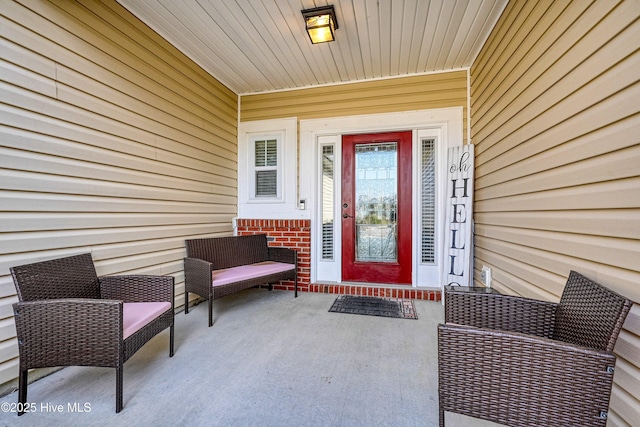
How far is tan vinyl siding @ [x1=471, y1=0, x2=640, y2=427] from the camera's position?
1.13m

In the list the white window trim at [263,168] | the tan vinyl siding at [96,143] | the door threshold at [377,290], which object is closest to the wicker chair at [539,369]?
the door threshold at [377,290]

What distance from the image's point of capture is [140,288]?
2.09m

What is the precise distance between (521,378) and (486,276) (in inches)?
71.1

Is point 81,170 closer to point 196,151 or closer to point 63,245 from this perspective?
point 63,245

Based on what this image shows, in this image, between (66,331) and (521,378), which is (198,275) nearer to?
(66,331)

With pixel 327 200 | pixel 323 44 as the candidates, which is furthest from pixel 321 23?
pixel 327 200

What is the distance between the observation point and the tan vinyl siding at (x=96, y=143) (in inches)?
66.3

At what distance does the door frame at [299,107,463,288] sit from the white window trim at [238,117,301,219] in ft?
0.47

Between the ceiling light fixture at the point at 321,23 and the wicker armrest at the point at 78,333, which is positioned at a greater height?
the ceiling light fixture at the point at 321,23

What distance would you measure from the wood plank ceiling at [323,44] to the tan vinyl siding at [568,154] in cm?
43

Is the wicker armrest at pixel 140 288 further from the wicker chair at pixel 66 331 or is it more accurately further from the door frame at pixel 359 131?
the door frame at pixel 359 131

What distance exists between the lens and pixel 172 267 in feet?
9.45

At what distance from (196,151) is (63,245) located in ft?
5.46

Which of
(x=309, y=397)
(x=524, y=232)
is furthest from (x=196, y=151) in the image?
(x=524, y=232)
